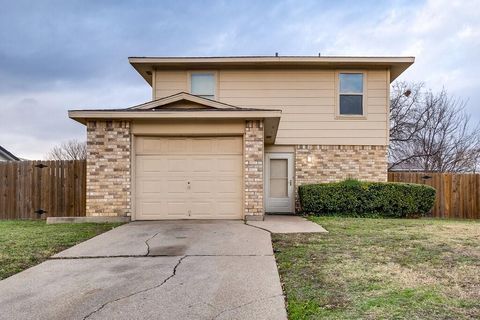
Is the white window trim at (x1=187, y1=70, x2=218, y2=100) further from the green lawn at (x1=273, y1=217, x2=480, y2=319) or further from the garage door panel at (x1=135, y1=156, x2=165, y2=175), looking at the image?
the green lawn at (x1=273, y1=217, x2=480, y2=319)

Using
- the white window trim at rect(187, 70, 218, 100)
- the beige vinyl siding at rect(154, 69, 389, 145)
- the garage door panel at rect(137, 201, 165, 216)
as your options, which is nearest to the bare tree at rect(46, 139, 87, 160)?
the beige vinyl siding at rect(154, 69, 389, 145)

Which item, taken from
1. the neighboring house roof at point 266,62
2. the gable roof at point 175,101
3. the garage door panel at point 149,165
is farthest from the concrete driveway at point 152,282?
the neighboring house roof at point 266,62

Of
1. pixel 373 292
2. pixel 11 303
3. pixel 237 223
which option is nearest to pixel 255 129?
pixel 237 223

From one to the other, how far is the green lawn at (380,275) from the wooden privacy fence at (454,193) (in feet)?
21.9

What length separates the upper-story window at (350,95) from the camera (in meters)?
13.2

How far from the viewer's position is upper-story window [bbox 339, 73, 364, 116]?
13188 millimetres

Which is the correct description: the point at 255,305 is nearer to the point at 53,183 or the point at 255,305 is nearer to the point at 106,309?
the point at 106,309

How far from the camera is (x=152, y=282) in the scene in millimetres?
4480

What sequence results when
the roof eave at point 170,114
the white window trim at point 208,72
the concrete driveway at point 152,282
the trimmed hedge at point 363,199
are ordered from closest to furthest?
the concrete driveway at point 152,282 → the roof eave at point 170,114 → the trimmed hedge at point 363,199 → the white window trim at point 208,72

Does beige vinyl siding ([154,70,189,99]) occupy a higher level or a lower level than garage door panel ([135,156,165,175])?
higher

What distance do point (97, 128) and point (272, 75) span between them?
6.29 m

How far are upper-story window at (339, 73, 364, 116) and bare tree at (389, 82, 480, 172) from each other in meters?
10.7

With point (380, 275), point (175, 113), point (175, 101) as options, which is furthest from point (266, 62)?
point (380, 275)

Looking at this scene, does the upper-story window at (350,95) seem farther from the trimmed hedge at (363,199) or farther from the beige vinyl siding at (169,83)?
the beige vinyl siding at (169,83)
